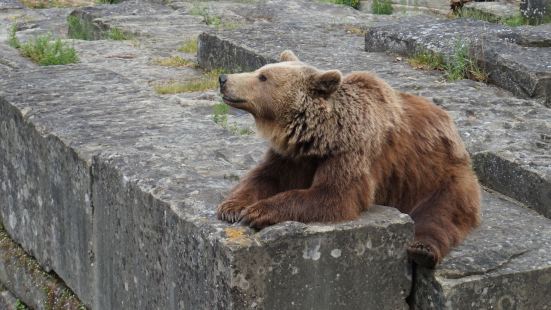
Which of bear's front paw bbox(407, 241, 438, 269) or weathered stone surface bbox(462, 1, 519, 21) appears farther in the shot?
weathered stone surface bbox(462, 1, 519, 21)

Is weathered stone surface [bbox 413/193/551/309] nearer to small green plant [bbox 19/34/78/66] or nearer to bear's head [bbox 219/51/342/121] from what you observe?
bear's head [bbox 219/51/342/121]

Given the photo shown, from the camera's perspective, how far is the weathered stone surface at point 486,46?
672cm

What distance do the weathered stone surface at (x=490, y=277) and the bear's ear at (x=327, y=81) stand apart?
0.86 meters

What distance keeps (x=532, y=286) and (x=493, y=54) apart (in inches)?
119

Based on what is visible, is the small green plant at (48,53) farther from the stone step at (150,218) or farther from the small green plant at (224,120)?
the small green plant at (224,120)

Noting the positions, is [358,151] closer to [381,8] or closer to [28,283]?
[28,283]

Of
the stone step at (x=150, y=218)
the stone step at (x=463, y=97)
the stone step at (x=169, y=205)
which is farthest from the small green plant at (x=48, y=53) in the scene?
the stone step at (x=463, y=97)

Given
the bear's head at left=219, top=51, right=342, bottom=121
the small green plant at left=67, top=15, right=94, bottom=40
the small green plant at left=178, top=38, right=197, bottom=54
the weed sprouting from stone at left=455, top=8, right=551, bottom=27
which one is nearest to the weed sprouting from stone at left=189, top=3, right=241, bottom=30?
the small green plant at left=178, top=38, right=197, bottom=54

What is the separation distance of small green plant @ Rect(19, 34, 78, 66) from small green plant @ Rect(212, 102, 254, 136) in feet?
6.05

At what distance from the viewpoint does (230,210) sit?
165 inches

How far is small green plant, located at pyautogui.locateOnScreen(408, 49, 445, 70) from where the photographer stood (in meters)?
7.31

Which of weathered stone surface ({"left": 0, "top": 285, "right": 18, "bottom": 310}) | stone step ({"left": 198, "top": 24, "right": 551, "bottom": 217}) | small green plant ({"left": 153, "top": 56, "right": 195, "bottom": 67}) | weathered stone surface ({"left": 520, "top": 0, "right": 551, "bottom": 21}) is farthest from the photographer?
weathered stone surface ({"left": 520, "top": 0, "right": 551, "bottom": 21})

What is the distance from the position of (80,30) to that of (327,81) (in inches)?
257

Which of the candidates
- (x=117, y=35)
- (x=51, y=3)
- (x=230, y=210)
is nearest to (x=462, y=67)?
(x=230, y=210)
